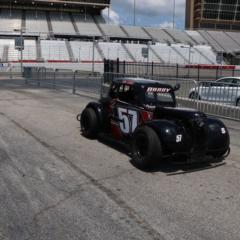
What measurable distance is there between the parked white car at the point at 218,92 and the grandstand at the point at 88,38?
1881 inches

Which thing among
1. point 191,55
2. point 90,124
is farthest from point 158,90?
point 191,55

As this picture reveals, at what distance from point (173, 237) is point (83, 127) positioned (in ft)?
18.9

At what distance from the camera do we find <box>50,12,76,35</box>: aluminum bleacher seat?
247 feet

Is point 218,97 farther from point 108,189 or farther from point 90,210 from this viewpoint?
point 90,210

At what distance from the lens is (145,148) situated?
747cm

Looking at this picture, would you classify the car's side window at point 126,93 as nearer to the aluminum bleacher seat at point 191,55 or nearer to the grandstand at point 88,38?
the grandstand at point 88,38

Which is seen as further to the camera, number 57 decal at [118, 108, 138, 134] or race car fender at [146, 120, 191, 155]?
number 57 decal at [118, 108, 138, 134]

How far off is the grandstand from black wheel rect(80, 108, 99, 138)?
51.5 meters

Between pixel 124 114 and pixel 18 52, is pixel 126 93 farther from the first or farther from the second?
pixel 18 52

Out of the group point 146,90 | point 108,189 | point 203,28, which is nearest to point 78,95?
point 146,90

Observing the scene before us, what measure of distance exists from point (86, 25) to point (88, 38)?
16.2 ft

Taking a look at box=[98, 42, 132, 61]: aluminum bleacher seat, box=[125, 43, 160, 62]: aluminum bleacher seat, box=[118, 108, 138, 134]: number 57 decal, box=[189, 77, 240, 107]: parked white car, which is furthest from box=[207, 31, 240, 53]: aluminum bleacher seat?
box=[118, 108, 138, 134]: number 57 decal

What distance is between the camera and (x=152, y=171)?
7.47 m

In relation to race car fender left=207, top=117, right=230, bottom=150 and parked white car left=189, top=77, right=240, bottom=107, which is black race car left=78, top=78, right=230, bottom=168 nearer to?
race car fender left=207, top=117, right=230, bottom=150
